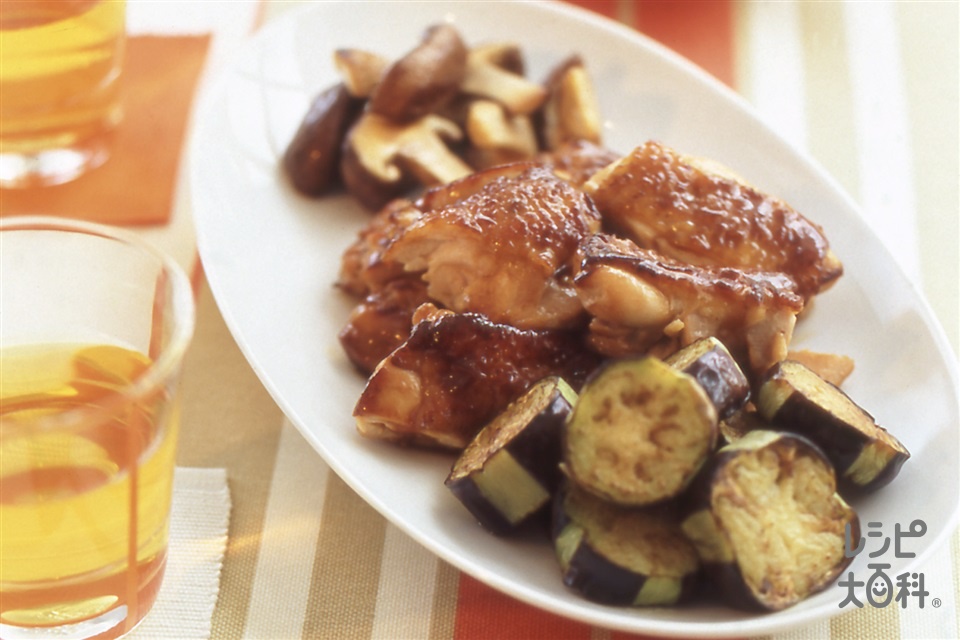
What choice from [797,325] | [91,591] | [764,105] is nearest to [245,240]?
[91,591]

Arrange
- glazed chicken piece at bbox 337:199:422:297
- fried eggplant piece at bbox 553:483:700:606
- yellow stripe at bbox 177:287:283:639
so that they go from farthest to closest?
glazed chicken piece at bbox 337:199:422:297 < yellow stripe at bbox 177:287:283:639 < fried eggplant piece at bbox 553:483:700:606

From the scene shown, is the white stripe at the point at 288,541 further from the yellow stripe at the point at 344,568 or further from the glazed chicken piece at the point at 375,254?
the glazed chicken piece at the point at 375,254

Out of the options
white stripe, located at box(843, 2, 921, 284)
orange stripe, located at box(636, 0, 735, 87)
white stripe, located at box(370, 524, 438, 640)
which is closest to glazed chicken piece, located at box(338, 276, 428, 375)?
white stripe, located at box(370, 524, 438, 640)

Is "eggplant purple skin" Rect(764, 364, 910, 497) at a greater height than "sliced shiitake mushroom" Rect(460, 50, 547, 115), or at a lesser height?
greater

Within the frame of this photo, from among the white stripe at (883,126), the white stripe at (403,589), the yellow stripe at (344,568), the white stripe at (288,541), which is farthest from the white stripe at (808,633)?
the white stripe at (883,126)

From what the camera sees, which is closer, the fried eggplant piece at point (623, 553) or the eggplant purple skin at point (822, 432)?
the fried eggplant piece at point (623, 553)

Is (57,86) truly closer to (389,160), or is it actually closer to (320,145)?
(320,145)

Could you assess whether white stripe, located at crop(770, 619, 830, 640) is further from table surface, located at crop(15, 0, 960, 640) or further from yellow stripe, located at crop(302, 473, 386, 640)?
yellow stripe, located at crop(302, 473, 386, 640)
